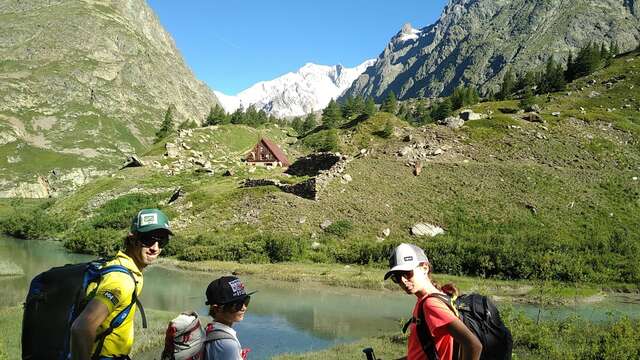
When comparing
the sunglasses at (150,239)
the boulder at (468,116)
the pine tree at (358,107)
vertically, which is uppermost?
the pine tree at (358,107)

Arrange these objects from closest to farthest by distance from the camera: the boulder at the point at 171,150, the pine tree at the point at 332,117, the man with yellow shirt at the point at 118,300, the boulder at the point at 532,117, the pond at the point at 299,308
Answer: the man with yellow shirt at the point at 118,300, the pond at the point at 299,308, the boulder at the point at 532,117, the boulder at the point at 171,150, the pine tree at the point at 332,117

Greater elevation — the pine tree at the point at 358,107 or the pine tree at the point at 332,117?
the pine tree at the point at 358,107

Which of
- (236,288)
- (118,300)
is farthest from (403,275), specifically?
(118,300)

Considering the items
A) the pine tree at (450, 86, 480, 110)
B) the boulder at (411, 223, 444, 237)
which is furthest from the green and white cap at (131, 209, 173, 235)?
the pine tree at (450, 86, 480, 110)

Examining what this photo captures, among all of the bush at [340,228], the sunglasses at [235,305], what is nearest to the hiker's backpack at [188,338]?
the sunglasses at [235,305]

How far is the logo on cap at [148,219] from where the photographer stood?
6613 millimetres

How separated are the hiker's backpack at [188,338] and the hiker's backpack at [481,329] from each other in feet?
8.08

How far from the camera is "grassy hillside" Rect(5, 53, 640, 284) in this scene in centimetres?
4203

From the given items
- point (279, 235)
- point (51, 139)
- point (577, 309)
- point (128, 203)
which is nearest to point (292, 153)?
point (128, 203)

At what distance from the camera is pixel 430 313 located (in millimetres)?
A: 6066

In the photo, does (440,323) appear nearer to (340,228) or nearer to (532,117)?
(340,228)

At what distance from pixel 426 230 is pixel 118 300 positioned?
1795 inches

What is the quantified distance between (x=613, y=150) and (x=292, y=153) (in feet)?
225

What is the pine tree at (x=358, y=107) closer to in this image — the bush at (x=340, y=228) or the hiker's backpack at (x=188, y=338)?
the bush at (x=340, y=228)
